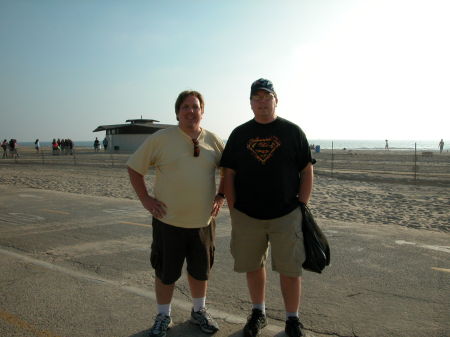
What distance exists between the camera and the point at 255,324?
324 centimetres

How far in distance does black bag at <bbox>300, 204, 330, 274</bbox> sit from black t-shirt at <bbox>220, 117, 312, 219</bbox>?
0.55 ft

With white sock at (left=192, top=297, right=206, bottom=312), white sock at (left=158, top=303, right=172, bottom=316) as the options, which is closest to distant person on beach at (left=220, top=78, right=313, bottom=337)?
white sock at (left=192, top=297, right=206, bottom=312)

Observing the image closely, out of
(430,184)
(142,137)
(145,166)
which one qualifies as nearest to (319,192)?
(430,184)

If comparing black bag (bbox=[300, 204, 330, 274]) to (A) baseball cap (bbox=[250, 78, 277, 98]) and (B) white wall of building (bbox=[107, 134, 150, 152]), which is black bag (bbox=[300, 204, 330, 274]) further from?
(B) white wall of building (bbox=[107, 134, 150, 152])

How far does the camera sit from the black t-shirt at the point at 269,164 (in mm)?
3115

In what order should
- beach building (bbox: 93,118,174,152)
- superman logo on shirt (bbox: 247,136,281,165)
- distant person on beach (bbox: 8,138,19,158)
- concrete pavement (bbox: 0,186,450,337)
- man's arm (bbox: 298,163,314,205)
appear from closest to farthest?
superman logo on shirt (bbox: 247,136,281,165) → man's arm (bbox: 298,163,314,205) → concrete pavement (bbox: 0,186,450,337) → distant person on beach (bbox: 8,138,19,158) → beach building (bbox: 93,118,174,152)

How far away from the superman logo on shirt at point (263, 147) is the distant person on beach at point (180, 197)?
0.39 meters

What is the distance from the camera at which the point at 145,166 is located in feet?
10.7

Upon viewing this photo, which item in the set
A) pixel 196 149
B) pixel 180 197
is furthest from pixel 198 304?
pixel 196 149

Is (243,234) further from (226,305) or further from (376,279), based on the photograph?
(376,279)

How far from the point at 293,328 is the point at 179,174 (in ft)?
5.18

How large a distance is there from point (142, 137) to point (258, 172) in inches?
1801

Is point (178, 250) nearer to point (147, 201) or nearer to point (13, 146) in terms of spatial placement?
point (147, 201)

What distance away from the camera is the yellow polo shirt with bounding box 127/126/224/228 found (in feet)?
10.4
